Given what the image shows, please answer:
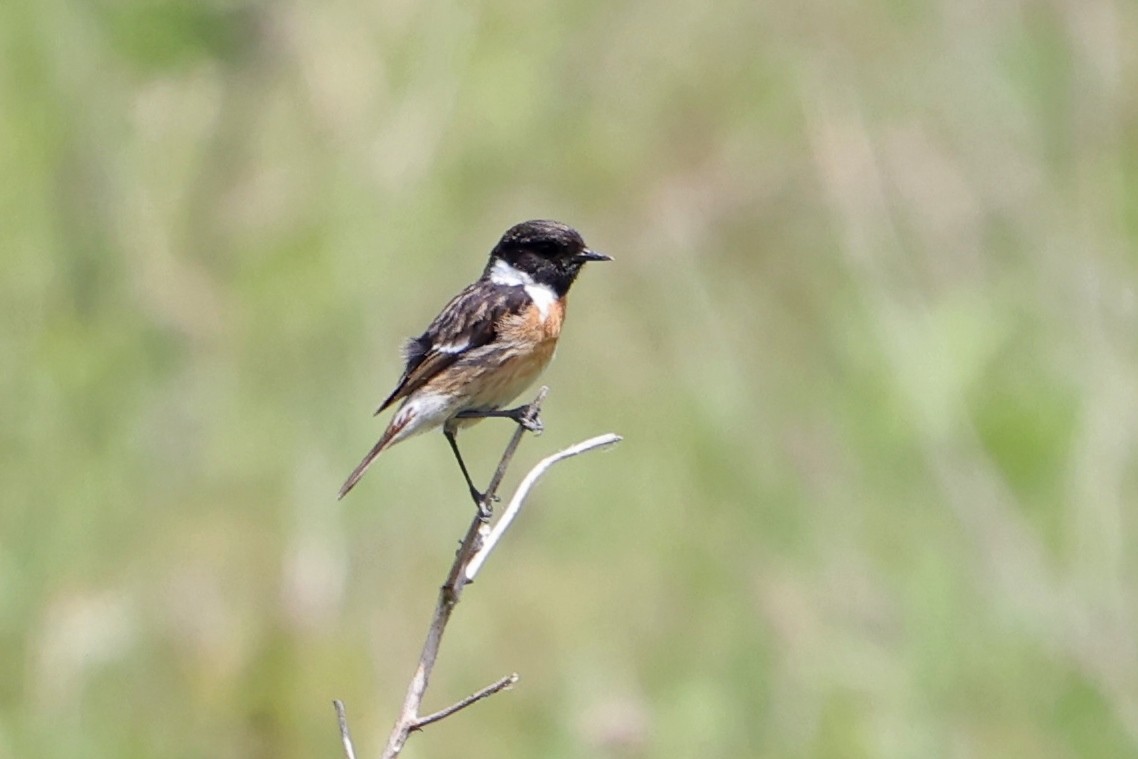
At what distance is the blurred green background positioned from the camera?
5.23 metres

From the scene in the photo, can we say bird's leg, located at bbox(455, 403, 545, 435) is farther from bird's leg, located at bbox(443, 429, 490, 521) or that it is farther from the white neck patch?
the white neck patch

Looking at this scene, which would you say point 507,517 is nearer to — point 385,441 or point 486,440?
point 385,441

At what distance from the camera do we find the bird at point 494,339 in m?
4.73

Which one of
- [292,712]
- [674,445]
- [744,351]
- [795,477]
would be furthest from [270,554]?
[744,351]

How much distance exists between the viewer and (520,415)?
14.4ft

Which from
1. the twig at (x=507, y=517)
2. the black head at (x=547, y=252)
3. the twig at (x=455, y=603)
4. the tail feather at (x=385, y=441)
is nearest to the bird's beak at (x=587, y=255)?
the black head at (x=547, y=252)

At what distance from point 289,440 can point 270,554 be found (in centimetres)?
76

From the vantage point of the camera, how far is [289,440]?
598cm

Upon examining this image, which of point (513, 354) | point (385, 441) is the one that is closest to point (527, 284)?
point (513, 354)

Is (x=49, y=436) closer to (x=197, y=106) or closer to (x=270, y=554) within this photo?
(x=270, y=554)

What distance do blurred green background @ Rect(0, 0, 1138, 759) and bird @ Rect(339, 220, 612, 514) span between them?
24.8 inches

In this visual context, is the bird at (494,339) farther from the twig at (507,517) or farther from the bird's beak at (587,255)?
the twig at (507,517)

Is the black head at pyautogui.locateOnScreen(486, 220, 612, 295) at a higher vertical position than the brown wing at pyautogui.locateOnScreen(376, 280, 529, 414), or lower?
higher

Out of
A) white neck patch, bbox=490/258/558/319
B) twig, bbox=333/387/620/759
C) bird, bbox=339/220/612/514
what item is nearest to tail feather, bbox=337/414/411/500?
bird, bbox=339/220/612/514
